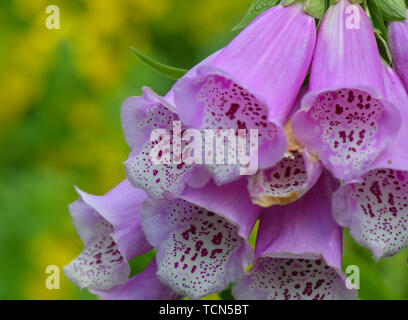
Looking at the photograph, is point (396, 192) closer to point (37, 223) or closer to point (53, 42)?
point (37, 223)

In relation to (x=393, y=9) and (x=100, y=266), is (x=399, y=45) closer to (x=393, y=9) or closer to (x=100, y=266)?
(x=393, y=9)

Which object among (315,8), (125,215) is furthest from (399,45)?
(125,215)

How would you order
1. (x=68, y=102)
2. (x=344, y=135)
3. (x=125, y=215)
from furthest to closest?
(x=68, y=102), (x=125, y=215), (x=344, y=135)

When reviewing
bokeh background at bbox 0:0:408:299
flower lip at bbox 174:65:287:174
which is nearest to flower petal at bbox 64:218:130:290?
flower lip at bbox 174:65:287:174

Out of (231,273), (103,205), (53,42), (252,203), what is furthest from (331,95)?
(53,42)

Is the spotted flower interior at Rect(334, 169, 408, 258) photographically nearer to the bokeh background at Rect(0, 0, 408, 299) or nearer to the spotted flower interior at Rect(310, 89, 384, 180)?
the spotted flower interior at Rect(310, 89, 384, 180)
